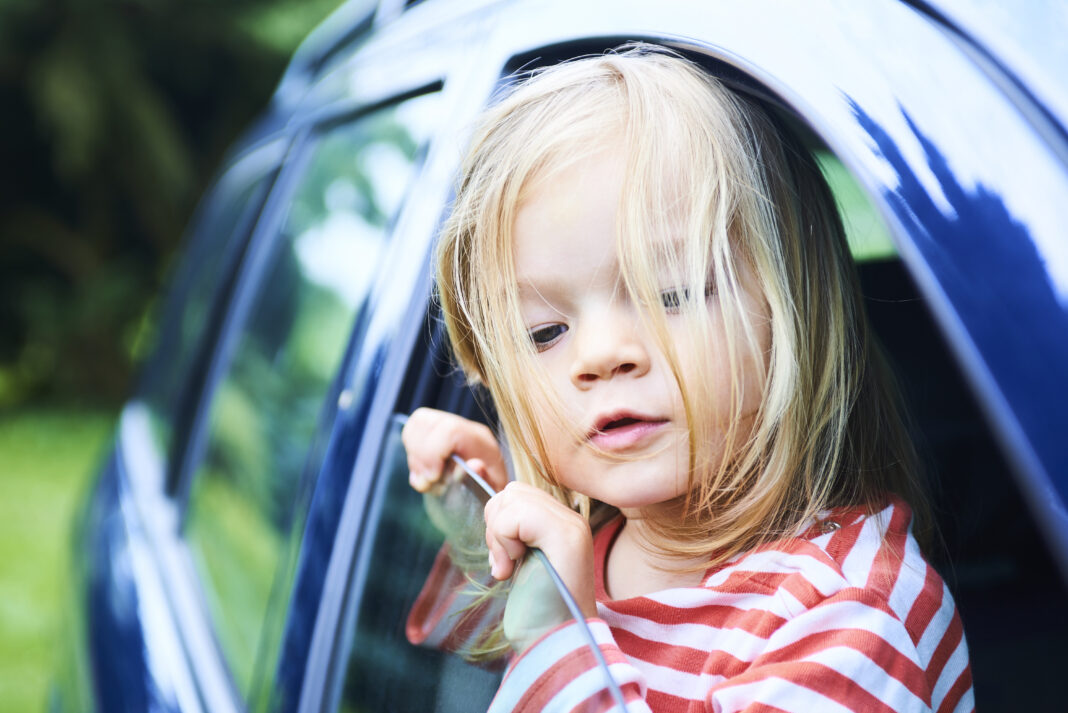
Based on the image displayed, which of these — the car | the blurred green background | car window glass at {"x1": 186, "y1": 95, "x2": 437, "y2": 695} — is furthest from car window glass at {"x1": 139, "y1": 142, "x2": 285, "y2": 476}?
the blurred green background

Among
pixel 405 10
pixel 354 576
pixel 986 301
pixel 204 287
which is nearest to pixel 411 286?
pixel 354 576

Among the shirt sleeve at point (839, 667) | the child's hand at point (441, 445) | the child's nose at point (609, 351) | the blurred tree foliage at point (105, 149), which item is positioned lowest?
the shirt sleeve at point (839, 667)

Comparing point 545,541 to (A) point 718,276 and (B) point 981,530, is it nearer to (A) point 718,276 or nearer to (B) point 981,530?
(A) point 718,276

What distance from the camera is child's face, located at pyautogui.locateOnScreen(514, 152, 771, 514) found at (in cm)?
91

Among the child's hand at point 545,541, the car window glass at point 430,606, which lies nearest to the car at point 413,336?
the car window glass at point 430,606

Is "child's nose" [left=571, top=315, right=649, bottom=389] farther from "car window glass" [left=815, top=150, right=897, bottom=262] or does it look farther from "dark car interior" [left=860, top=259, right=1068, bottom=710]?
"dark car interior" [left=860, top=259, right=1068, bottom=710]

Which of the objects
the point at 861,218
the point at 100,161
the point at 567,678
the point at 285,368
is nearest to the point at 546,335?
the point at 567,678

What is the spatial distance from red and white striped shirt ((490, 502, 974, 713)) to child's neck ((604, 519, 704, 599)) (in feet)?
0.23

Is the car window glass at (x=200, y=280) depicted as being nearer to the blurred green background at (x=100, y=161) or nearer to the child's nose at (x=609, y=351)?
the child's nose at (x=609, y=351)

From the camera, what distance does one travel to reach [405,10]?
2031 millimetres

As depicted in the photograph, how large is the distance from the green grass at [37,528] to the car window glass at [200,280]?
547 mm

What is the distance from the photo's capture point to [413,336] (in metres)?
1.28

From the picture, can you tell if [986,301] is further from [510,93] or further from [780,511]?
[510,93]

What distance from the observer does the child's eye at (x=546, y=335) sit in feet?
3.25
